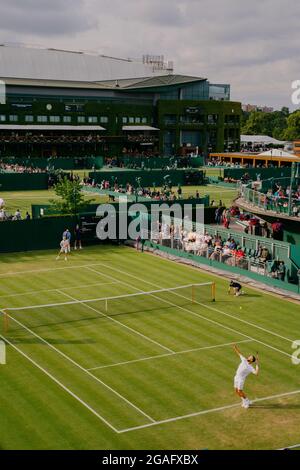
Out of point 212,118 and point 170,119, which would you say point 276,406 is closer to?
point 170,119

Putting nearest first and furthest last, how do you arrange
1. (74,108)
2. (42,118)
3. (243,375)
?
(243,375) < (42,118) < (74,108)

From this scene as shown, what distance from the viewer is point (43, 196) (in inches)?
2901

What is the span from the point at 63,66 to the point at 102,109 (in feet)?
56.5

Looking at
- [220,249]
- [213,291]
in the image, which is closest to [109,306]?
[213,291]

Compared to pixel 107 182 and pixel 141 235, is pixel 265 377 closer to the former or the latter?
pixel 141 235

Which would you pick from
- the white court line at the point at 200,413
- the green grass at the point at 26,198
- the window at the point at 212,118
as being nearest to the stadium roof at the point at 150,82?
the window at the point at 212,118

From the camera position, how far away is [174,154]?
5413 inches

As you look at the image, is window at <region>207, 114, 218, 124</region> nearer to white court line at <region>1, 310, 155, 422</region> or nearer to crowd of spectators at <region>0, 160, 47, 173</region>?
crowd of spectators at <region>0, 160, 47, 173</region>

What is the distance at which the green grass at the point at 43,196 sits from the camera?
216 feet

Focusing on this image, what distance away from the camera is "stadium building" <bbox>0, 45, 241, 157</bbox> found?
122m

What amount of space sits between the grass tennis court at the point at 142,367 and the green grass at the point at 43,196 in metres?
31.3
